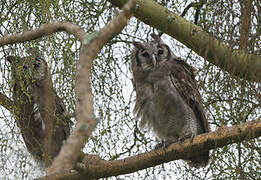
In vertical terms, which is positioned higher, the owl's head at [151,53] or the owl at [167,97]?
the owl's head at [151,53]

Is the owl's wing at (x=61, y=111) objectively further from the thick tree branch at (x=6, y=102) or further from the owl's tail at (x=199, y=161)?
the owl's tail at (x=199, y=161)

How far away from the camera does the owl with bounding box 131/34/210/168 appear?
3012 millimetres

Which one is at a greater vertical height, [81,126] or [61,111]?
[61,111]

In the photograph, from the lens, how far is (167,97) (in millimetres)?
2996

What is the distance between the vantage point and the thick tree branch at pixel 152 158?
7.04 ft

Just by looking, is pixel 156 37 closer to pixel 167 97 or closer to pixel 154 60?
pixel 154 60

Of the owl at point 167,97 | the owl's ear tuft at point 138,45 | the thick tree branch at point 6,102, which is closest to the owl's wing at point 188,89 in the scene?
the owl at point 167,97

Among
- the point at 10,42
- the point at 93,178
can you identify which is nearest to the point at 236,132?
the point at 93,178

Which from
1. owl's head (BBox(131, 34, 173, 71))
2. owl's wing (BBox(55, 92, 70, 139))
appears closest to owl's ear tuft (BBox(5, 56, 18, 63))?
owl's wing (BBox(55, 92, 70, 139))

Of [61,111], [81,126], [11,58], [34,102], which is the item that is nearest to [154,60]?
[61,111]

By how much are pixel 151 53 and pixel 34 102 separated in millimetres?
921

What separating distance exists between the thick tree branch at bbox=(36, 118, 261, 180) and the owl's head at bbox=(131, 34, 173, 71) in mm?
929

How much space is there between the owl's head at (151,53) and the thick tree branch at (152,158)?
929 mm

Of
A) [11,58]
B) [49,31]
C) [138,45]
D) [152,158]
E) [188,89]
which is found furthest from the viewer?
[138,45]
